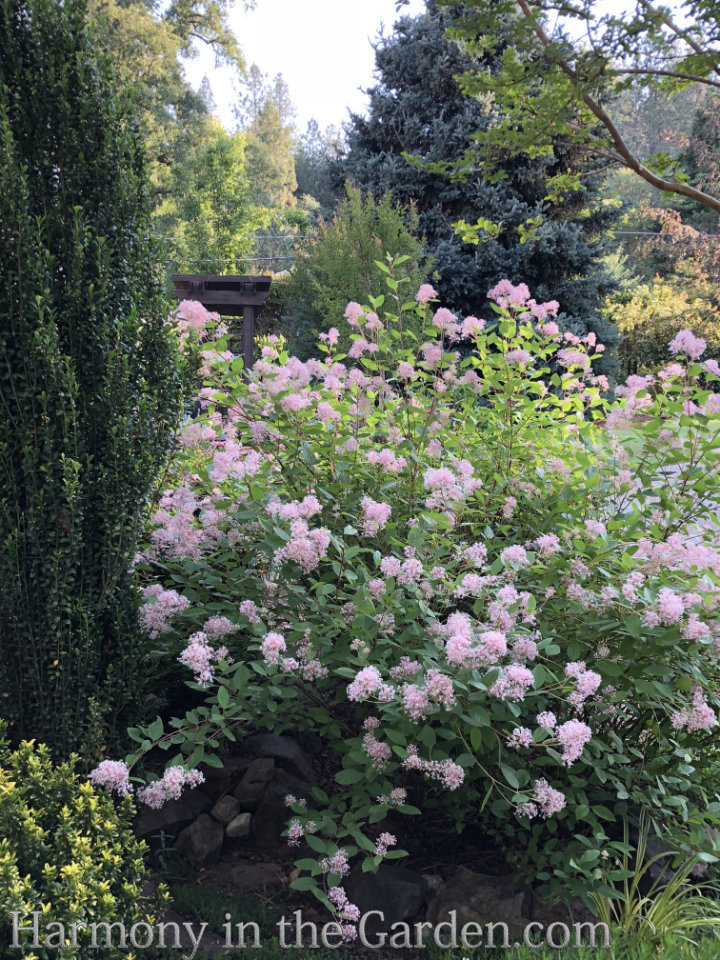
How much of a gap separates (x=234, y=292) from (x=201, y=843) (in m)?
13.3

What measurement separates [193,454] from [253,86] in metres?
66.9

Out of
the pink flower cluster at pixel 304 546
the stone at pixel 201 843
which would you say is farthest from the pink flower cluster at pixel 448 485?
the stone at pixel 201 843

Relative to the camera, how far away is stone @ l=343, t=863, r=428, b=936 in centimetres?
272

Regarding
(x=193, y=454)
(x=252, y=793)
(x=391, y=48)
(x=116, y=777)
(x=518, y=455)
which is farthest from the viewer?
(x=391, y=48)

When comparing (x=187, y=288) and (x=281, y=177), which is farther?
(x=281, y=177)

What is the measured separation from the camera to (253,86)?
204 ft

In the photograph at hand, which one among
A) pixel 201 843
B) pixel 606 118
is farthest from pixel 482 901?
pixel 606 118

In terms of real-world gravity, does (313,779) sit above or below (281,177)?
below

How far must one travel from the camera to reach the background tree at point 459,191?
1360cm

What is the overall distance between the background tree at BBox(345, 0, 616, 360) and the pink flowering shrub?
34.0 feet

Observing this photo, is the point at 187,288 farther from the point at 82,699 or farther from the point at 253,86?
the point at 253,86

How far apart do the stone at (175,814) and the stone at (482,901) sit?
1.01 m

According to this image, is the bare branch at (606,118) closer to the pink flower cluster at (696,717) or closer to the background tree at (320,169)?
the pink flower cluster at (696,717)

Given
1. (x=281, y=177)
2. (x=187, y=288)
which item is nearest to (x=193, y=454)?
(x=187, y=288)
